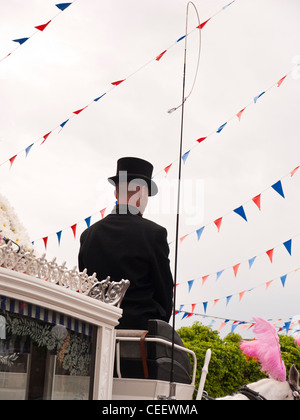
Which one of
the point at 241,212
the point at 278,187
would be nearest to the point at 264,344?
the point at 278,187

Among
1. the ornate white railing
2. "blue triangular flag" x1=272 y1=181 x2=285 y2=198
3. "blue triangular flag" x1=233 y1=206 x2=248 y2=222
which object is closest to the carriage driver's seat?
the ornate white railing

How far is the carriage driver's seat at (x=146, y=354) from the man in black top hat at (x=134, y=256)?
0.24 m

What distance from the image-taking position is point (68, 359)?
123 inches

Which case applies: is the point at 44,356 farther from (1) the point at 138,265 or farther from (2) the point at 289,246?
(2) the point at 289,246

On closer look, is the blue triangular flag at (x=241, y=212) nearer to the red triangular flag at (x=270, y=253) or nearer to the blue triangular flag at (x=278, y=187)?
the blue triangular flag at (x=278, y=187)

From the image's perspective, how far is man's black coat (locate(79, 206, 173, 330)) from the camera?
4.02 meters

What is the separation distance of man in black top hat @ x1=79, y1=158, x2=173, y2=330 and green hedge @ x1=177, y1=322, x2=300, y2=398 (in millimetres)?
13711

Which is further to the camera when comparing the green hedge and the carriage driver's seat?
the green hedge

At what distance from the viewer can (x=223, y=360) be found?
18.7m

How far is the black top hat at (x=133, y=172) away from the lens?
4.41 metres

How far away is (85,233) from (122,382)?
1284mm

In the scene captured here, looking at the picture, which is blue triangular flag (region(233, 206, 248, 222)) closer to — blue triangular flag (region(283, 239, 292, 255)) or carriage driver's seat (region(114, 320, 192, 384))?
blue triangular flag (region(283, 239, 292, 255))
